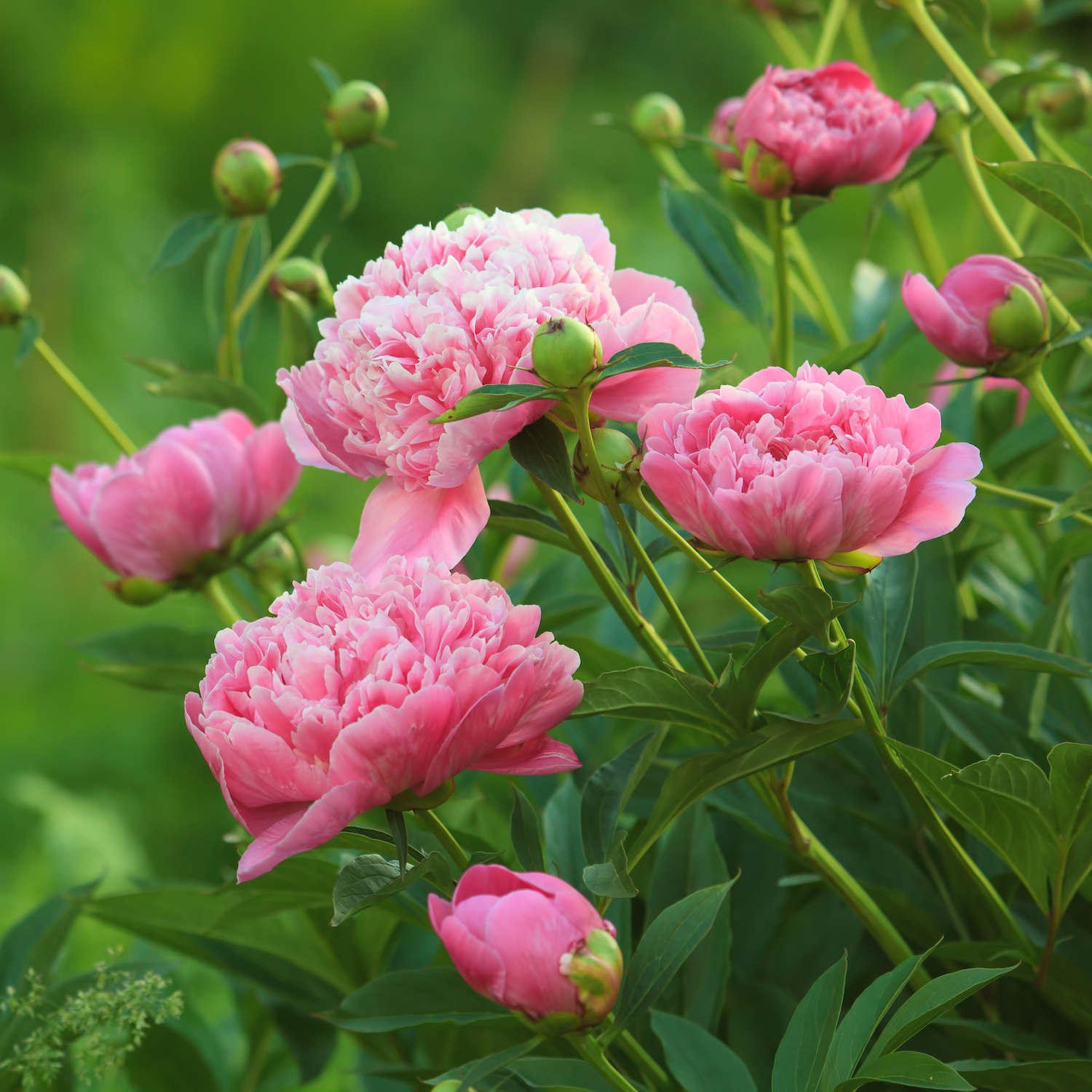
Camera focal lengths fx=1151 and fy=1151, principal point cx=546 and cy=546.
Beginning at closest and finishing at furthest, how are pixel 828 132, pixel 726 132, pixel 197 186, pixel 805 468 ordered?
1. pixel 805 468
2. pixel 828 132
3. pixel 726 132
4. pixel 197 186

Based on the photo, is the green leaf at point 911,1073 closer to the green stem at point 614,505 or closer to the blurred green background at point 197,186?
the green stem at point 614,505

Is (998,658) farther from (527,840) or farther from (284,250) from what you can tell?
(284,250)

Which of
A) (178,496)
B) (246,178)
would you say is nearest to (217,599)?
(178,496)

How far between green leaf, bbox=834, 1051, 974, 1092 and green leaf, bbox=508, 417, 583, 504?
0.45ft

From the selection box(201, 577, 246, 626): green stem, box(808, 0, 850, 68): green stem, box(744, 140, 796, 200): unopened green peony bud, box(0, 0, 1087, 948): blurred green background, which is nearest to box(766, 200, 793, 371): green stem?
box(744, 140, 796, 200): unopened green peony bud

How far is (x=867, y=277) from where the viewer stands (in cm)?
54

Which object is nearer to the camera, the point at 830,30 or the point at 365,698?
the point at 365,698

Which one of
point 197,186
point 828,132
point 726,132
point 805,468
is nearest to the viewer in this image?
point 805,468

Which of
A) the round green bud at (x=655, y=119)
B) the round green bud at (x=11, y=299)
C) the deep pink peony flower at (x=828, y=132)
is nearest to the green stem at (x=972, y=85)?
the deep pink peony flower at (x=828, y=132)

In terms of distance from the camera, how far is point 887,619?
310mm

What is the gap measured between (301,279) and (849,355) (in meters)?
0.19

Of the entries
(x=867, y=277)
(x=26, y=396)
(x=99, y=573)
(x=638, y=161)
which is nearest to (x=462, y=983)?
(x=867, y=277)

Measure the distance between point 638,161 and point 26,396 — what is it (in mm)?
1160

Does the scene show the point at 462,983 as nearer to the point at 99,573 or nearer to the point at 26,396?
the point at 99,573
